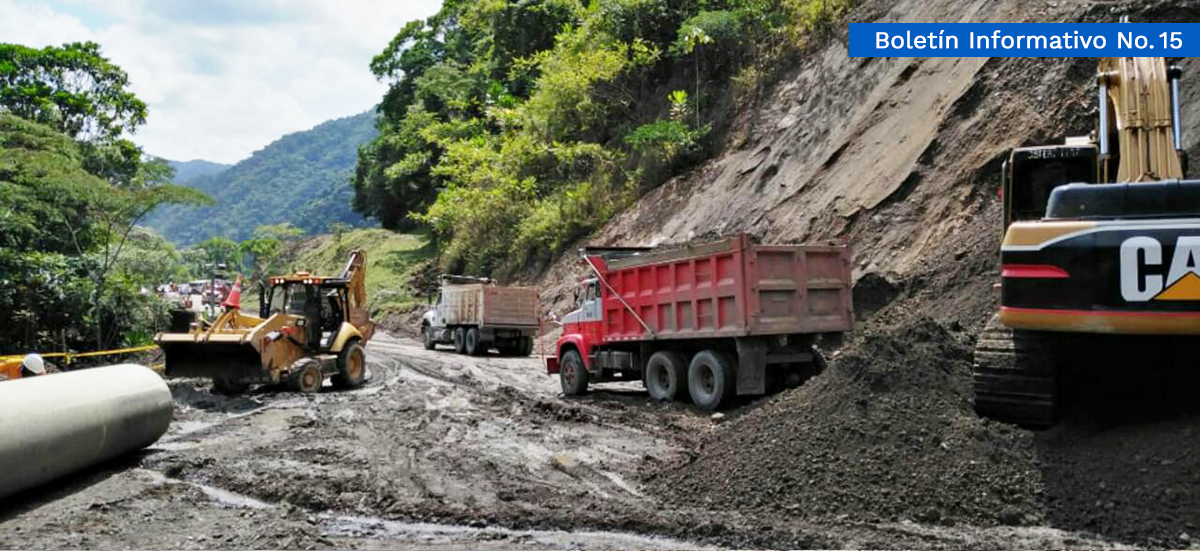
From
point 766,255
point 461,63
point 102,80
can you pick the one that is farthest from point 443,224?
point 766,255

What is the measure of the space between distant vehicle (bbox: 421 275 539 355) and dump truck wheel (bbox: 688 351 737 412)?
13299 mm

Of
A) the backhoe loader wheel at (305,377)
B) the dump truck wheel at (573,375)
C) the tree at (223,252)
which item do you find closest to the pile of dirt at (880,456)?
the dump truck wheel at (573,375)

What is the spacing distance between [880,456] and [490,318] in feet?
63.2

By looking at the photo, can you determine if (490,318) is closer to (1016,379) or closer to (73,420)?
(73,420)

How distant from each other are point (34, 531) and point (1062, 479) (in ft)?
23.3

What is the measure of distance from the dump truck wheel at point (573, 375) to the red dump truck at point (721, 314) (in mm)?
488

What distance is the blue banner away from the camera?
1391 centimetres

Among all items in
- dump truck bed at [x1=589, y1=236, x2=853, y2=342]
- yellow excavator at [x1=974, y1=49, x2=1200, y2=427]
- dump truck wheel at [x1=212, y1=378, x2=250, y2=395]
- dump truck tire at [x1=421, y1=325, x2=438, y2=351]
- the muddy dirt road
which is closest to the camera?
yellow excavator at [x1=974, y1=49, x2=1200, y2=427]

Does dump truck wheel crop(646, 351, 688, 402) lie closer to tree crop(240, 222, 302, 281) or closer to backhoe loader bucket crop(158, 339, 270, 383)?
backhoe loader bucket crop(158, 339, 270, 383)

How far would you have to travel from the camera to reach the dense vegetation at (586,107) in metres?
27.0

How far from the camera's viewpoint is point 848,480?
250 inches

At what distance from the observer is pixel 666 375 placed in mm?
13078

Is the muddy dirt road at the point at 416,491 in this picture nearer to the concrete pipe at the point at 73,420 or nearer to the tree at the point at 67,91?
the concrete pipe at the point at 73,420

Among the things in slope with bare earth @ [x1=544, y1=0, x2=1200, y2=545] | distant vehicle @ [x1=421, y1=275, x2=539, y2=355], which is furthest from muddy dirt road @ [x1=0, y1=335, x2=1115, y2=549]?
distant vehicle @ [x1=421, y1=275, x2=539, y2=355]
